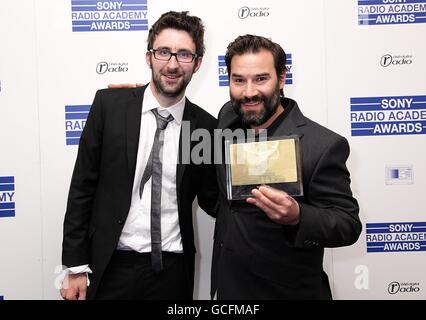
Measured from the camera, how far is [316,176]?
1773mm

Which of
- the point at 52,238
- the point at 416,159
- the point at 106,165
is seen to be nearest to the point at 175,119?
the point at 106,165

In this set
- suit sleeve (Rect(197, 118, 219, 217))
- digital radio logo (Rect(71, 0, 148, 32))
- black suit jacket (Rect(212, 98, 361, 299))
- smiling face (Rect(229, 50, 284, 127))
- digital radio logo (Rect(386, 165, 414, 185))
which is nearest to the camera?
black suit jacket (Rect(212, 98, 361, 299))

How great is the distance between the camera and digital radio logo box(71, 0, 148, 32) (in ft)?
9.06

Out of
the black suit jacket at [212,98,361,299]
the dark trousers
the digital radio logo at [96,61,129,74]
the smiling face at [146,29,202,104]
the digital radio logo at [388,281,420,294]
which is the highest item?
the digital radio logo at [96,61,129,74]

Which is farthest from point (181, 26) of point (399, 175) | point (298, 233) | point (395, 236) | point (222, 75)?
point (395, 236)

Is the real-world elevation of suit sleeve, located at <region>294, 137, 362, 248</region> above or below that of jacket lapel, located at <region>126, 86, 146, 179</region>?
below

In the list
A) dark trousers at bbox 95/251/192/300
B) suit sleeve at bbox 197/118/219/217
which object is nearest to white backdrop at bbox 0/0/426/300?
suit sleeve at bbox 197/118/219/217

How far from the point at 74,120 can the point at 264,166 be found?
5.32ft

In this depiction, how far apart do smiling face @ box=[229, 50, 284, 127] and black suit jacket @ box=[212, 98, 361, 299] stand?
0.36ft

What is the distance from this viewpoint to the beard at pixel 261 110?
192cm

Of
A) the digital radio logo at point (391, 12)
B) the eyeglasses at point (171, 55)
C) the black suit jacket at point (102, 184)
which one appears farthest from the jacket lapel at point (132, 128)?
the digital radio logo at point (391, 12)

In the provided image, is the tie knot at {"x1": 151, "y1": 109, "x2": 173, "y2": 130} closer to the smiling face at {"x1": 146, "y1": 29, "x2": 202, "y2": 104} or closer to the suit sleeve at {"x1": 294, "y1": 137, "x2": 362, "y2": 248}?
the smiling face at {"x1": 146, "y1": 29, "x2": 202, "y2": 104}
